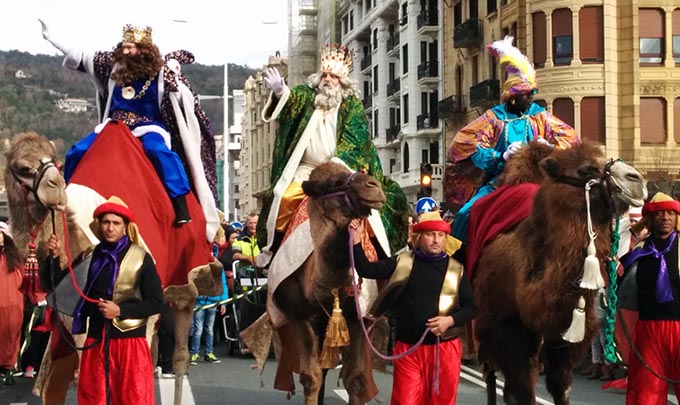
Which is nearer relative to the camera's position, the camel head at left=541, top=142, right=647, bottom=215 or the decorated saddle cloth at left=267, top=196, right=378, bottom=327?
the camel head at left=541, top=142, right=647, bottom=215

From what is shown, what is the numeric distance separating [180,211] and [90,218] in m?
1.34

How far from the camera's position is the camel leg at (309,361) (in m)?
9.48

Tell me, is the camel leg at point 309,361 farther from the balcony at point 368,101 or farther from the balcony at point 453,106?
the balcony at point 368,101

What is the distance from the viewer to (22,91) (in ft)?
214

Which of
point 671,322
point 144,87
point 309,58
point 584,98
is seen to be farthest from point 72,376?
point 309,58

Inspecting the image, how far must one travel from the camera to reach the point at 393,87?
64.3 meters

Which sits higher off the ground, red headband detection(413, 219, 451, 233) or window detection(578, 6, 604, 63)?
window detection(578, 6, 604, 63)

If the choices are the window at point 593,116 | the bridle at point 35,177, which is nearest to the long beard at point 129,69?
the bridle at point 35,177

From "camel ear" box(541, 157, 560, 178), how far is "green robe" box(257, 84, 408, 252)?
2.59 m

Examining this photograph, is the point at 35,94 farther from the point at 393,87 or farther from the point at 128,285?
the point at 128,285

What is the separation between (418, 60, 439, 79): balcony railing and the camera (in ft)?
188

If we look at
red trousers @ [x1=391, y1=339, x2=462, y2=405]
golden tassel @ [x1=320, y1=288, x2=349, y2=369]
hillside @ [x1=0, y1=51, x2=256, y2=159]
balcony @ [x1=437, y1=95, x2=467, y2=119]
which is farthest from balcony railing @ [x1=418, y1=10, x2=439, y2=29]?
red trousers @ [x1=391, y1=339, x2=462, y2=405]

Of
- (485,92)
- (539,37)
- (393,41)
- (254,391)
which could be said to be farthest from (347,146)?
(393,41)

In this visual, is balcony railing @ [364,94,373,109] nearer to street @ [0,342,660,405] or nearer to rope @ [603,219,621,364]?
street @ [0,342,660,405]
